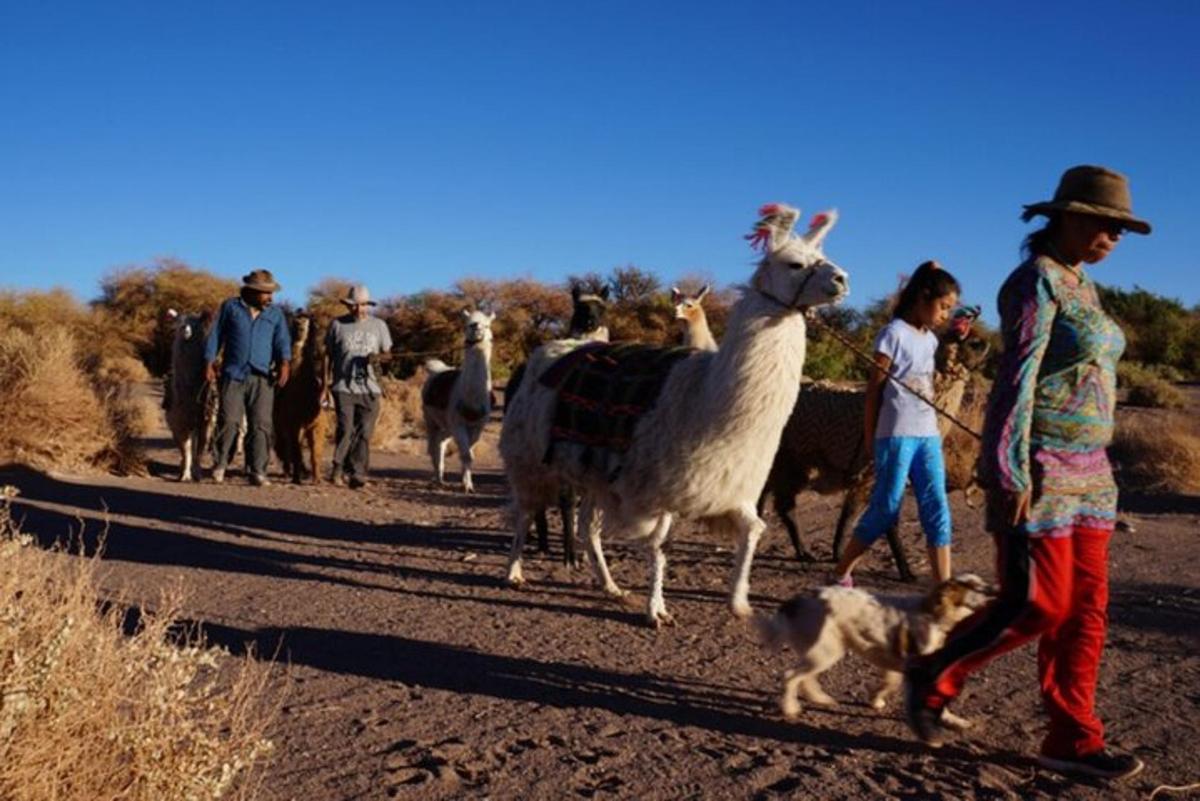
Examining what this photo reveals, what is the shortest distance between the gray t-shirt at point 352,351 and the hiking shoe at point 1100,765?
1007 cm

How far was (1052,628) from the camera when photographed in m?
3.79

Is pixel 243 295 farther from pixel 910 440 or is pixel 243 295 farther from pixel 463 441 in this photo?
pixel 910 440

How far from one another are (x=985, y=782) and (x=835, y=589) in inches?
38.4

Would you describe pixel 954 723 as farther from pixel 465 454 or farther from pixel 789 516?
pixel 465 454

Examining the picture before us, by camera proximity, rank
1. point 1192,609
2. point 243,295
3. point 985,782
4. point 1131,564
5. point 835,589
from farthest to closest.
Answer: point 243,295 < point 1131,564 < point 1192,609 < point 835,589 < point 985,782

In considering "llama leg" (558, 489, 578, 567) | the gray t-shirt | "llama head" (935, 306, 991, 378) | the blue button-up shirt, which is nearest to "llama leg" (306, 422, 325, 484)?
the gray t-shirt

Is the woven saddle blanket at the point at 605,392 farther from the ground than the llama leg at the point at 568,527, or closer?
farther from the ground

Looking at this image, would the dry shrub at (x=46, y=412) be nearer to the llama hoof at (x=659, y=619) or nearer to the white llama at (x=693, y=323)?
the white llama at (x=693, y=323)

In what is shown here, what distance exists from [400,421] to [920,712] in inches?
708

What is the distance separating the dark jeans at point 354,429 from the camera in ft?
41.9

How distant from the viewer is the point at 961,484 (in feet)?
39.9

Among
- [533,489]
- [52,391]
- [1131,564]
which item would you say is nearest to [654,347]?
[533,489]

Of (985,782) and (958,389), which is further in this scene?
(958,389)

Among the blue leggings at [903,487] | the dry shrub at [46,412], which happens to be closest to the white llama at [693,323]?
the blue leggings at [903,487]
